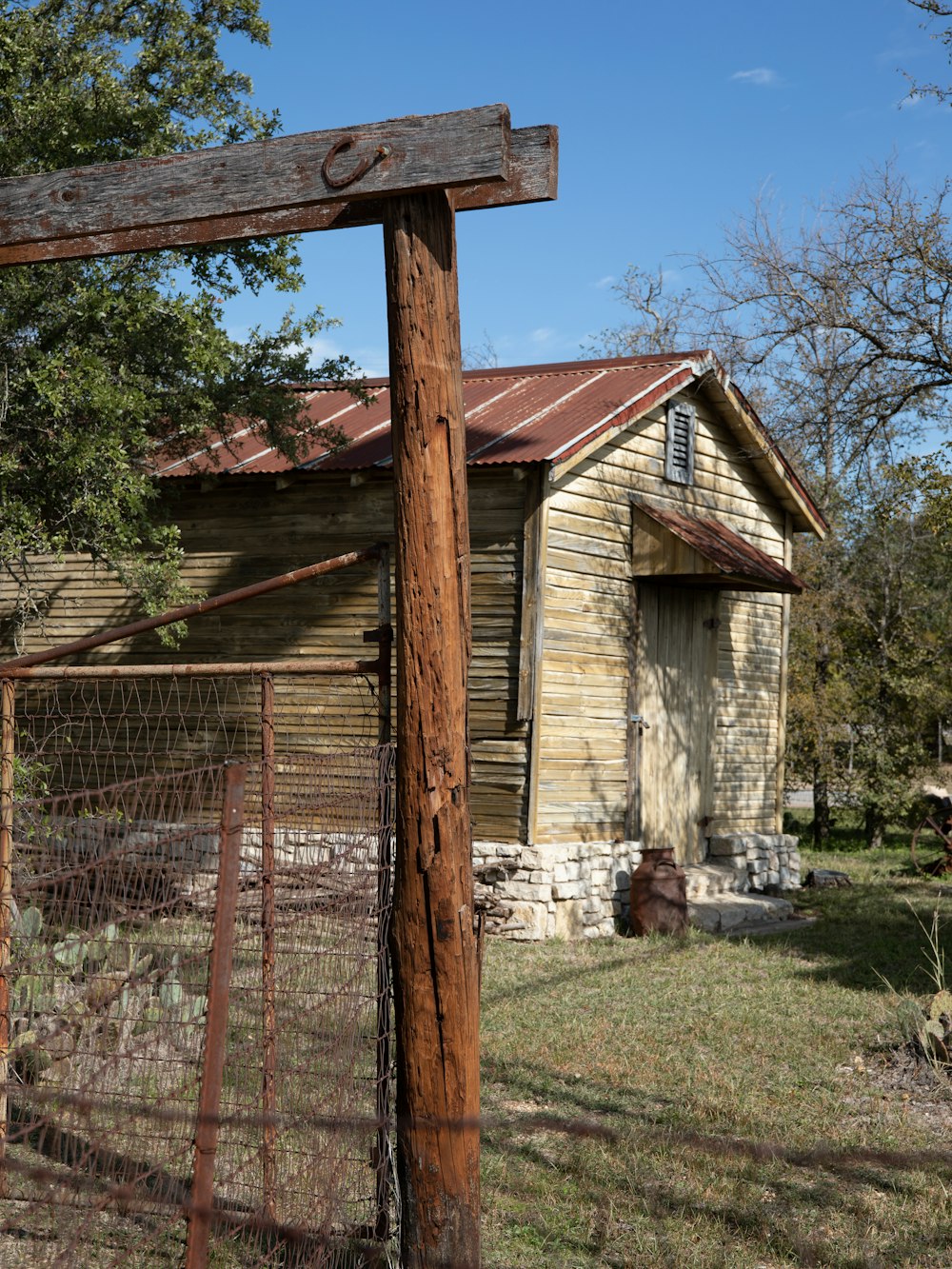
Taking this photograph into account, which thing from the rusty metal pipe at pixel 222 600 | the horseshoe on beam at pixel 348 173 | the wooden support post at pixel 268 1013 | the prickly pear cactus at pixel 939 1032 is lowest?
the prickly pear cactus at pixel 939 1032

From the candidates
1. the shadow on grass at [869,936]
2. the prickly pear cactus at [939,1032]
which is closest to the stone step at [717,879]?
the shadow on grass at [869,936]

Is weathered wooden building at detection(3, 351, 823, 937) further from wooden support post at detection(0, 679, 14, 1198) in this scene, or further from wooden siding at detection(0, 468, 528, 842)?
wooden support post at detection(0, 679, 14, 1198)

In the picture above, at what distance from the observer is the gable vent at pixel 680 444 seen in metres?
14.0

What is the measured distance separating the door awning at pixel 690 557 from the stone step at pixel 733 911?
3.34 m

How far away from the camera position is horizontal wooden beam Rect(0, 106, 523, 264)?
434cm

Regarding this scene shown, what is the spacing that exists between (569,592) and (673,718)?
2.52 m

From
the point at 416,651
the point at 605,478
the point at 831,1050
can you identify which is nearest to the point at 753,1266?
the point at 416,651

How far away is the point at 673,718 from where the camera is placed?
13.9 metres

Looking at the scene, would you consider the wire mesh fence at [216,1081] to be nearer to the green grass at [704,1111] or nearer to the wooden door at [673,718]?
the green grass at [704,1111]

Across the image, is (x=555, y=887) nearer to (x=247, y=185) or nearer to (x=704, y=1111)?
(x=704, y=1111)

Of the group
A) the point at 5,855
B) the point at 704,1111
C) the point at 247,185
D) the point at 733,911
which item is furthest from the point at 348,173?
the point at 733,911

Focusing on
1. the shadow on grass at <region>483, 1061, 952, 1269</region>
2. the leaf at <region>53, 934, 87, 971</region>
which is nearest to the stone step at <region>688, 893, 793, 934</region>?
the shadow on grass at <region>483, 1061, 952, 1269</region>

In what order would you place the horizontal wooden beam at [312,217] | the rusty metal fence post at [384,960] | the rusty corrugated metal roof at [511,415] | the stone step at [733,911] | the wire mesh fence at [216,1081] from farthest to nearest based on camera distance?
the stone step at [733,911], the rusty corrugated metal roof at [511,415], the rusty metal fence post at [384,960], the horizontal wooden beam at [312,217], the wire mesh fence at [216,1081]

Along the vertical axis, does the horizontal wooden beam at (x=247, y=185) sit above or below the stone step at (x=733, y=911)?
above
